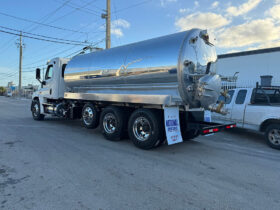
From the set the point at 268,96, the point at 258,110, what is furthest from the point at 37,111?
the point at 268,96

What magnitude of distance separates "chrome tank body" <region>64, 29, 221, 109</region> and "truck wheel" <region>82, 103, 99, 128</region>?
0.86 meters

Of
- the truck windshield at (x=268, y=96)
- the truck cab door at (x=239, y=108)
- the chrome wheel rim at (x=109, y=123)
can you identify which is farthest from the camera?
the truck cab door at (x=239, y=108)

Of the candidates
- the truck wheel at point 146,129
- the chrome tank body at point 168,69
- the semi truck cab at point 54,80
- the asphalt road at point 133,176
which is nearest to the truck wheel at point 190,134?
the asphalt road at point 133,176

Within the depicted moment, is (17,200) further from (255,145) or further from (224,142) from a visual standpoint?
(255,145)

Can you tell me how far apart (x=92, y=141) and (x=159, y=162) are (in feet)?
8.44

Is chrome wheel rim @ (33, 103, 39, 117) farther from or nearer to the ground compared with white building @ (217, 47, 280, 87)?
nearer to the ground

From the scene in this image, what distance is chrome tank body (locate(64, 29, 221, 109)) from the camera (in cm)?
496

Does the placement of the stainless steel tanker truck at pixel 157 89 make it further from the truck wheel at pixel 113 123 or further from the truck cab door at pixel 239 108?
the truck cab door at pixel 239 108

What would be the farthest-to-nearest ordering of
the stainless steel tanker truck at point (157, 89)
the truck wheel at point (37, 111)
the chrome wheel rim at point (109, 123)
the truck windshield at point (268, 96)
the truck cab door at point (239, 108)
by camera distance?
the truck wheel at point (37, 111), the truck cab door at point (239, 108), the truck windshield at point (268, 96), the chrome wheel rim at point (109, 123), the stainless steel tanker truck at point (157, 89)

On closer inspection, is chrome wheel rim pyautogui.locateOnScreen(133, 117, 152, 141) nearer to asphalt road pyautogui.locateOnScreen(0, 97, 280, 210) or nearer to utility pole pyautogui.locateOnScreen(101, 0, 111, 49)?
asphalt road pyautogui.locateOnScreen(0, 97, 280, 210)

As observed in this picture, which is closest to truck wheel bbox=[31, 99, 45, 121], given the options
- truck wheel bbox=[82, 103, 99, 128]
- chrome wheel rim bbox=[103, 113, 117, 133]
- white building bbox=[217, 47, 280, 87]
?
truck wheel bbox=[82, 103, 99, 128]

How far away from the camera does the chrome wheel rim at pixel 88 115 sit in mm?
7283

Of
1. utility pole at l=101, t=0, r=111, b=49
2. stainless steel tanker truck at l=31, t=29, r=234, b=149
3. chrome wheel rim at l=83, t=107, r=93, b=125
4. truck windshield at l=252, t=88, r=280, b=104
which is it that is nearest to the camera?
stainless steel tanker truck at l=31, t=29, r=234, b=149

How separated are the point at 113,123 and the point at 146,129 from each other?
1393mm
